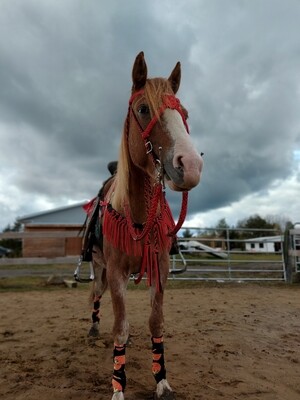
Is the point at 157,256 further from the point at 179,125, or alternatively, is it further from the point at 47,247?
the point at 47,247

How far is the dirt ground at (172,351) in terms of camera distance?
289 cm

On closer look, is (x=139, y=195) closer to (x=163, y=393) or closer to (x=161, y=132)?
(x=161, y=132)

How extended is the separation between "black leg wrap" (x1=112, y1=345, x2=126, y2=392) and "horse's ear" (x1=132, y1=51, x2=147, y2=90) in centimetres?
207

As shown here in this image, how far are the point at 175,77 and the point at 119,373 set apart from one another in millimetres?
2387

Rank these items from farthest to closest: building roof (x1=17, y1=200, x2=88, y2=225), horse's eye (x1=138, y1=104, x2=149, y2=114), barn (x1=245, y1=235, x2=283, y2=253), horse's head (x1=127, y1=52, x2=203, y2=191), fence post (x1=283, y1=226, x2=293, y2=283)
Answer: building roof (x1=17, y1=200, x2=88, y2=225) < barn (x1=245, y1=235, x2=283, y2=253) < fence post (x1=283, y1=226, x2=293, y2=283) < horse's eye (x1=138, y1=104, x2=149, y2=114) < horse's head (x1=127, y1=52, x2=203, y2=191)

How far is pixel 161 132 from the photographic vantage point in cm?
223

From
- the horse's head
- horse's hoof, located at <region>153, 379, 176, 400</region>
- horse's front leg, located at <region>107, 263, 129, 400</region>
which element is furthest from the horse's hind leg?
the horse's head

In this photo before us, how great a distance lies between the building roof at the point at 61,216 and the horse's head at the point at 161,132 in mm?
28669

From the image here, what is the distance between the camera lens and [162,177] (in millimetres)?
2219

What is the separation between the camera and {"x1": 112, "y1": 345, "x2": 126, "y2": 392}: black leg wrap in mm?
2621

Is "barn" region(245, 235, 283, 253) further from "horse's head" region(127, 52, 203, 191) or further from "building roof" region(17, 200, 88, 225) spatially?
"building roof" region(17, 200, 88, 225)

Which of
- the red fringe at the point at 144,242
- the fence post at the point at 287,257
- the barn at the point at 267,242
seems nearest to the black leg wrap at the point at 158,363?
the red fringe at the point at 144,242

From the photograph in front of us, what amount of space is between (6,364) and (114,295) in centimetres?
169

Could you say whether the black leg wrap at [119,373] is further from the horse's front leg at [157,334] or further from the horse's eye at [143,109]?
the horse's eye at [143,109]
